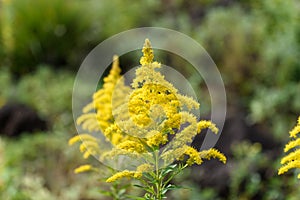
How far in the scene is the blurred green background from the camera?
16.6 ft

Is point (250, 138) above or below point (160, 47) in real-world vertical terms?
below

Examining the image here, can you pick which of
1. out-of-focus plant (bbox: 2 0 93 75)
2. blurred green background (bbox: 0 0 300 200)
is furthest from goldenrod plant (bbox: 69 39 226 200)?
out-of-focus plant (bbox: 2 0 93 75)

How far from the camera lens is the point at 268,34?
23.7 feet

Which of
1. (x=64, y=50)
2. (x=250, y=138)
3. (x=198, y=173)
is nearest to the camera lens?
(x=198, y=173)

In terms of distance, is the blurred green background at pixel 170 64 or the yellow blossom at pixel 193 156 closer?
the yellow blossom at pixel 193 156

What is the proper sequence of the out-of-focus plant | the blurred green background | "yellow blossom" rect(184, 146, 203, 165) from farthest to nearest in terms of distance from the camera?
the out-of-focus plant, the blurred green background, "yellow blossom" rect(184, 146, 203, 165)

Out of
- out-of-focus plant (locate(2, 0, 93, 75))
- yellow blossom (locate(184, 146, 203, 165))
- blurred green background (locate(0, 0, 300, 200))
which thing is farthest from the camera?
out-of-focus plant (locate(2, 0, 93, 75))

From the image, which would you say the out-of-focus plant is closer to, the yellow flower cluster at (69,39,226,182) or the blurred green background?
the blurred green background

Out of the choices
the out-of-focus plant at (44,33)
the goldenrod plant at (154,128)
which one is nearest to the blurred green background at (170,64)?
the out-of-focus plant at (44,33)

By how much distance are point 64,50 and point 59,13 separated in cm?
59

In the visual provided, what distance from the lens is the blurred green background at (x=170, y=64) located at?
505 centimetres

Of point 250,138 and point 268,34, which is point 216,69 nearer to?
point 268,34

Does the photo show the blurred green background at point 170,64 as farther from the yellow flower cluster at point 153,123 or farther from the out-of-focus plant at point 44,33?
the yellow flower cluster at point 153,123

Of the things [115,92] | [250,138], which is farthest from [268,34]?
[115,92]
